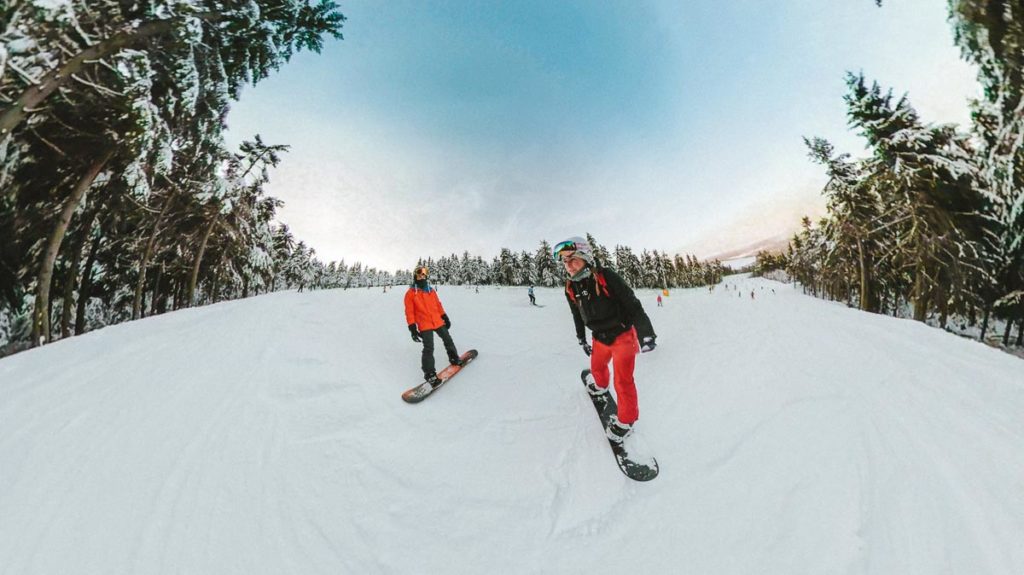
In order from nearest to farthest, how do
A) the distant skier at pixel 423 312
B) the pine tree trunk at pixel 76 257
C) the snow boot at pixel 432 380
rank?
the snow boot at pixel 432 380, the distant skier at pixel 423 312, the pine tree trunk at pixel 76 257

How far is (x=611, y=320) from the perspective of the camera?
13.0 ft

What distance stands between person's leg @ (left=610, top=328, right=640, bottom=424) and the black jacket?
15cm

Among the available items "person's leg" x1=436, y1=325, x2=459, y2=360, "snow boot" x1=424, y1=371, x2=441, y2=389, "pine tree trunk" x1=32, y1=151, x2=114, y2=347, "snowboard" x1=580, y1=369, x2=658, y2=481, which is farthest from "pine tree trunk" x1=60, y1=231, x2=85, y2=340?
"snowboard" x1=580, y1=369, x2=658, y2=481

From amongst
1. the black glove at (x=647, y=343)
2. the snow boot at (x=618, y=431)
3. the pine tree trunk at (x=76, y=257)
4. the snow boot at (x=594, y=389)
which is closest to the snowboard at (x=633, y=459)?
the snow boot at (x=618, y=431)

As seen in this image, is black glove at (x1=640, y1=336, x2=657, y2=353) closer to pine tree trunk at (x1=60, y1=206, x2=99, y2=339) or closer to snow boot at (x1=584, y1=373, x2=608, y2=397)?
snow boot at (x1=584, y1=373, x2=608, y2=397)

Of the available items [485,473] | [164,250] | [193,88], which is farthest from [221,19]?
[164,250]

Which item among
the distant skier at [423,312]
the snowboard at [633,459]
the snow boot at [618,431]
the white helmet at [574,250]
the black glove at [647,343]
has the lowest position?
the snowboard at [633,459]

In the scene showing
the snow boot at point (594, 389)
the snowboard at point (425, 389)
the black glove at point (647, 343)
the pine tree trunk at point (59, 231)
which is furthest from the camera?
the pine tree trunk at point (59, 231)

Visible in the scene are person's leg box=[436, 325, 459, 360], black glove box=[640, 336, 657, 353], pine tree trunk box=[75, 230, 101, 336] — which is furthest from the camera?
pine tree trunk box=[75, 230, 101, 336]

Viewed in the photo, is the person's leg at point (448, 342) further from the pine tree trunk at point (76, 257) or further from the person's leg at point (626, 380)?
the pine tree trunk at point (76, 257)

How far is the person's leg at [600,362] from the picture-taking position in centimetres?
421

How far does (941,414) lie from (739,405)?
5.41 ft

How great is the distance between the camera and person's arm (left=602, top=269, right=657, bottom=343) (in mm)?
3767

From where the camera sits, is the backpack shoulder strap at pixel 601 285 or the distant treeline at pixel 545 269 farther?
the distant treeline at pixel 545 269
